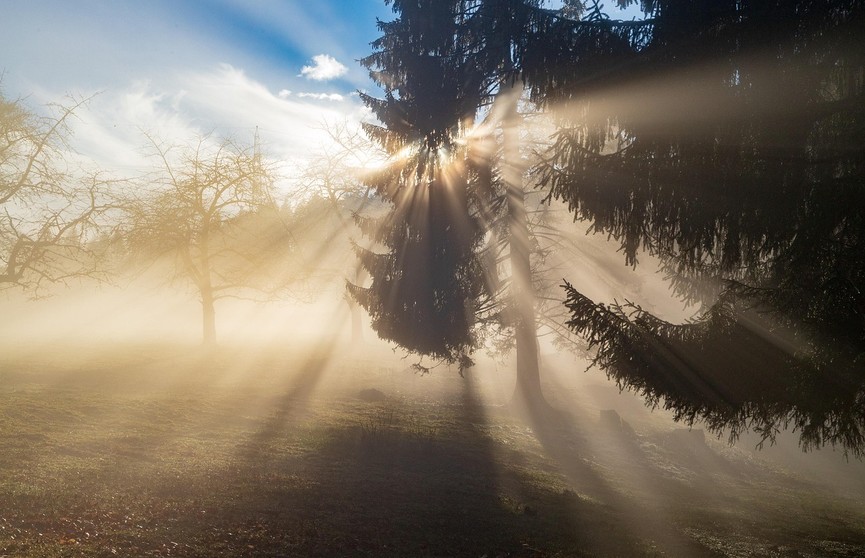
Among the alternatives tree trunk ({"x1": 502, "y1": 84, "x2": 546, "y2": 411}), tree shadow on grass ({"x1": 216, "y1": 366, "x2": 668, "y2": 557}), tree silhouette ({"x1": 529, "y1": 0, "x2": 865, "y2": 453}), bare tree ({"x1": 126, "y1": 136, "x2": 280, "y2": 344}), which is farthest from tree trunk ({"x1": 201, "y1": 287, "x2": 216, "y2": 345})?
tree silhouette ({"x1": 529, "y1": 0, "x2": 865, "y2": 453})

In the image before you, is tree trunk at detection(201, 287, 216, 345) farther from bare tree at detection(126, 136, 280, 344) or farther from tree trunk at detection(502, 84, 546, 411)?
tree trunk at detection(502, 84, 546, 411)

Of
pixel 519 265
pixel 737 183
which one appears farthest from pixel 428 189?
pixel 737 183

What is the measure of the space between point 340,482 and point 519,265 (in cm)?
879

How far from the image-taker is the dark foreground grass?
19.8ft

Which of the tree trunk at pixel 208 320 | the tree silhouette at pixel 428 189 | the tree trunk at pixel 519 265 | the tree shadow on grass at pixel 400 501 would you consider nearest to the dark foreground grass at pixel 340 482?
the tree shadow on grass at pixel 400 501

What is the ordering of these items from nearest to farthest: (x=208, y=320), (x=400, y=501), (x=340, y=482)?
(x=400, y=501)
(x=340, y=482)
(x=208, y=320)

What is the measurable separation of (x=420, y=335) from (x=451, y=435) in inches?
99.0

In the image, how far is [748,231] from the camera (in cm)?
584

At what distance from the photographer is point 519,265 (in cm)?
1521

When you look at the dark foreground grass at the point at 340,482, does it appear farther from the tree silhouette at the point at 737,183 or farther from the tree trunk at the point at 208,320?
the tree trunk at the point at 208,320

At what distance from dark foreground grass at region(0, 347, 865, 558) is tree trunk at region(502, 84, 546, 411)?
1376mm

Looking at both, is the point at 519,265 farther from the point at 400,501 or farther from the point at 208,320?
the point at 208,320

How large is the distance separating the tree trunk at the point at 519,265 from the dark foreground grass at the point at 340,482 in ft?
4.52

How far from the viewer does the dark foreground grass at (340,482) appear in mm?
6023
